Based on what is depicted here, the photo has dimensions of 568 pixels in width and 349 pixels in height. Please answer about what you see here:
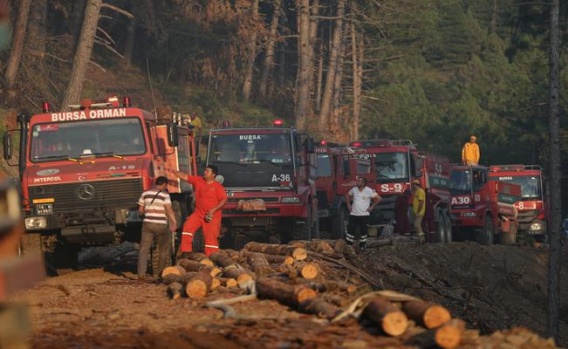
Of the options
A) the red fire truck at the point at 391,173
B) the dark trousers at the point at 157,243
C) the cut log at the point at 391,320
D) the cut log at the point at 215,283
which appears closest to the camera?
the cut log at the point at 391,320

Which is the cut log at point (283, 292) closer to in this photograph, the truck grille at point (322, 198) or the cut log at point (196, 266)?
the cut log at point (196, 266)

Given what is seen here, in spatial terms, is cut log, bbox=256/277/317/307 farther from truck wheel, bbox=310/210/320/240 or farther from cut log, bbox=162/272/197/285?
truck wheel, bbox=310/210/320/240

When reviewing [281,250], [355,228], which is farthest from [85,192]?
[355,228]

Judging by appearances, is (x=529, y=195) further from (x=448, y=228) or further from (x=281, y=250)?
(x=281, y=250)

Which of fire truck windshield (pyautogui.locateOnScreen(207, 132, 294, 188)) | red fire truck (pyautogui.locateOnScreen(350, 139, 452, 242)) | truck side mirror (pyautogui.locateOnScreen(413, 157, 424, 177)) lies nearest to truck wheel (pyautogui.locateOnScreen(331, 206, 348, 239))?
red fire truck (pyautogui.locateOnScreen(350, 139, 452, 242))

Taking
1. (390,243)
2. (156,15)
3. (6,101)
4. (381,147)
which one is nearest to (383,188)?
(381,147)

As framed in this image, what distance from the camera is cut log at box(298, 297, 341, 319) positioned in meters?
12.4

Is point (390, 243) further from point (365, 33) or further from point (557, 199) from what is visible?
point (365, 33)

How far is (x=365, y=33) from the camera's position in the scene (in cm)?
6328

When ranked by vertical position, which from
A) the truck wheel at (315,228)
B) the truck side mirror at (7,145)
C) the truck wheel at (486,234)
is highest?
the truck side mirror at (7,145)

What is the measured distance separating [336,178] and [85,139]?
47.3ft

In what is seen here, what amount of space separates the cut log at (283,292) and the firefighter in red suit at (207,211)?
5.35 meters

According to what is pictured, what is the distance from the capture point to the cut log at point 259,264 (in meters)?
17.5

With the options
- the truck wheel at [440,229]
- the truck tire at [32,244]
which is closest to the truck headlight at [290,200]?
the truck tire at [32,244]
